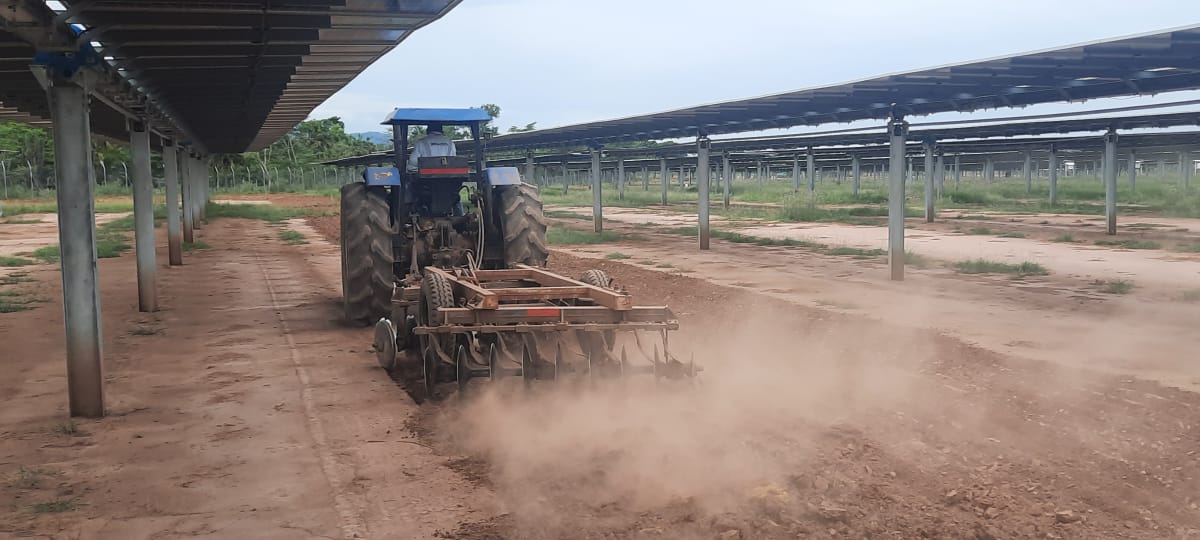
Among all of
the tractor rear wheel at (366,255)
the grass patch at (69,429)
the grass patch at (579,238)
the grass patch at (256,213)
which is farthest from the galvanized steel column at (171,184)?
the grass patch at (256,213)

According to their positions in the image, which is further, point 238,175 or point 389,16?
point 238,175

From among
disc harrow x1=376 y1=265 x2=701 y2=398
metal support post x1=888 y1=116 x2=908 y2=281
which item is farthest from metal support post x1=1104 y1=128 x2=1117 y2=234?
disc harrow x1=376 y1=265 x2=701 y2=398

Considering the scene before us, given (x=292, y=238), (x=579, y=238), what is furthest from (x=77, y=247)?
(x=292, y=238)

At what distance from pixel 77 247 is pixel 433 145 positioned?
167 inches

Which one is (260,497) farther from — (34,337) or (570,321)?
(34,337)

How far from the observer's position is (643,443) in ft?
18.0

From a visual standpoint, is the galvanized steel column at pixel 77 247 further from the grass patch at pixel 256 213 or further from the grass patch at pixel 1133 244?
the grass patch at pixel 256 213

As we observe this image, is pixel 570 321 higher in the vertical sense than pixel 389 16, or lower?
lower

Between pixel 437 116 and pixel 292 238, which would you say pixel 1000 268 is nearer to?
pixel 437 116

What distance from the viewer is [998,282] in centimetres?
1410

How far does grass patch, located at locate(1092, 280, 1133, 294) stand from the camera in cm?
1283

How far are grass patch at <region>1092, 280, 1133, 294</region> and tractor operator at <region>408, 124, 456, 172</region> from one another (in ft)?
30.8

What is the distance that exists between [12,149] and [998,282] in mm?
56745

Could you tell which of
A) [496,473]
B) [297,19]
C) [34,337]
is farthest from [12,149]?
[496,473]
